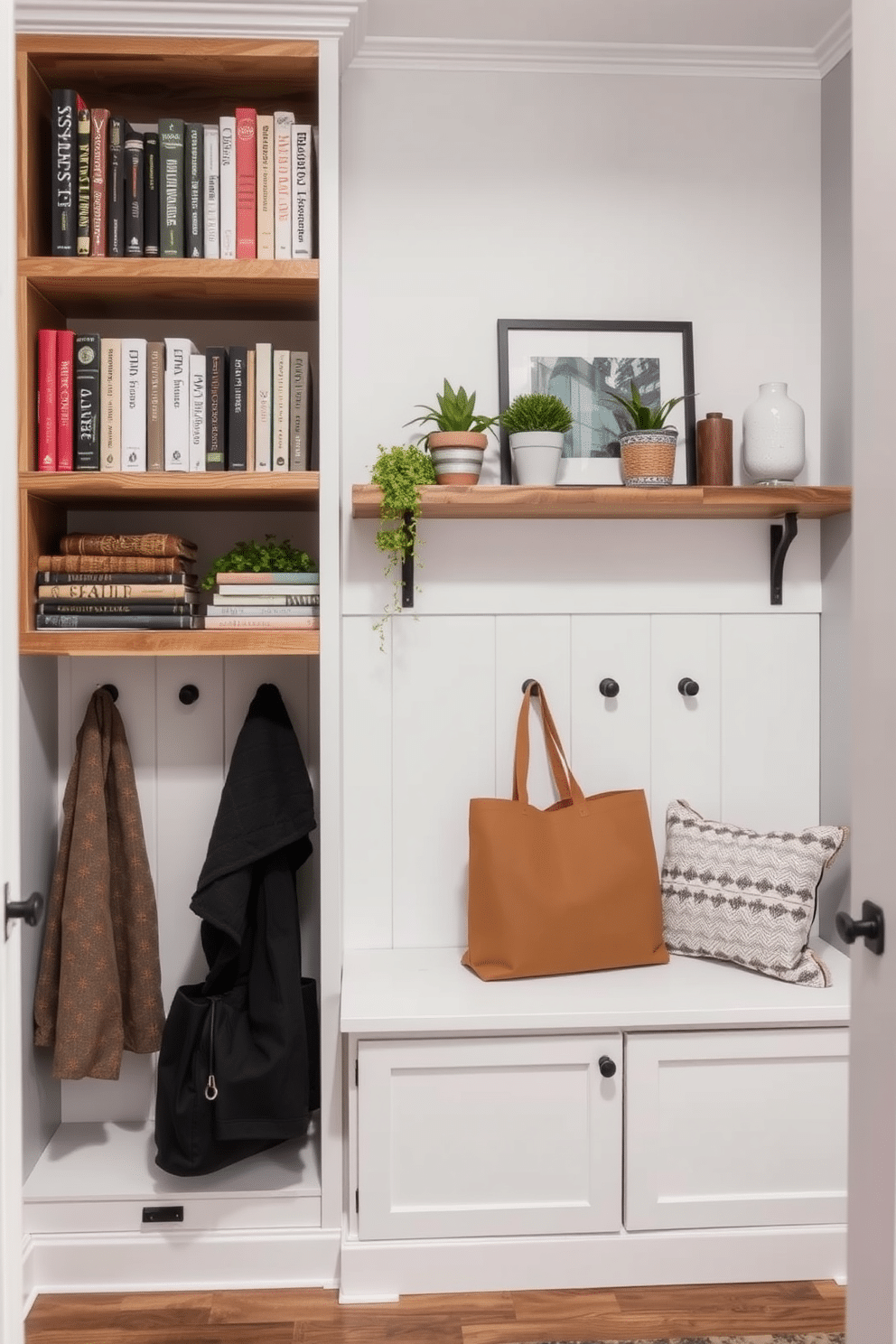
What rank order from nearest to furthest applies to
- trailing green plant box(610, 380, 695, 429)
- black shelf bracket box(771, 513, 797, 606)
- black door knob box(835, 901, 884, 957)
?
black door knob box(835, 901, 884, 957) < trailing green plant box(610, 380, 695, 429) < black shelf bracket box(771, 513, 797, 606)

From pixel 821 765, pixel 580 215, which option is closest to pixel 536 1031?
pixel 821 765

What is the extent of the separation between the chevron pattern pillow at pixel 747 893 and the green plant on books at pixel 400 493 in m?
0.86

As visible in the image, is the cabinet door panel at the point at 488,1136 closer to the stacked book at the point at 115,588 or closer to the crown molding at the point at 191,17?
the stacked book at the point at 115,588

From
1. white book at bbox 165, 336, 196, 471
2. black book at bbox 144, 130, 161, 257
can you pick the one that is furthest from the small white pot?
black book at bbox 144, 130, 161, 257

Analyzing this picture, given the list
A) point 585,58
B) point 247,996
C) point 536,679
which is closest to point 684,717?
point 536,679

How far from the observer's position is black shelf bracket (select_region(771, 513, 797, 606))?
95.0 inches

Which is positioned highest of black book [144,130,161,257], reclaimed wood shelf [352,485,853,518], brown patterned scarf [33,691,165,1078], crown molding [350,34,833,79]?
crown molding [350,34,833,79]

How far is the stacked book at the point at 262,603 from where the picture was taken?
2.15m

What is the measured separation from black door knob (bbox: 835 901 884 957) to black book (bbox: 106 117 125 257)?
1748 millimetres

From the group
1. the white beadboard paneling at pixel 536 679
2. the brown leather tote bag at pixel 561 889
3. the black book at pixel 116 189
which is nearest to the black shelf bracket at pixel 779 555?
the white beadboard paneling at pixel 536 679

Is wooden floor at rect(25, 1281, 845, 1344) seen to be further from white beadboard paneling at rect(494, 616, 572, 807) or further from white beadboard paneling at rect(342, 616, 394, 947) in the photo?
white beadboard paneling at rect(494, 616, 572, 807)

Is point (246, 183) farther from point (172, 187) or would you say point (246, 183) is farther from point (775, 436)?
point (775, 436)

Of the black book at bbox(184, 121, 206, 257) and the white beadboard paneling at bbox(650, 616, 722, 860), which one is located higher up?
the black book at bbox(184, 121, 206, 257)

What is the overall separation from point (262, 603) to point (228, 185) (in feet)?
2.65
